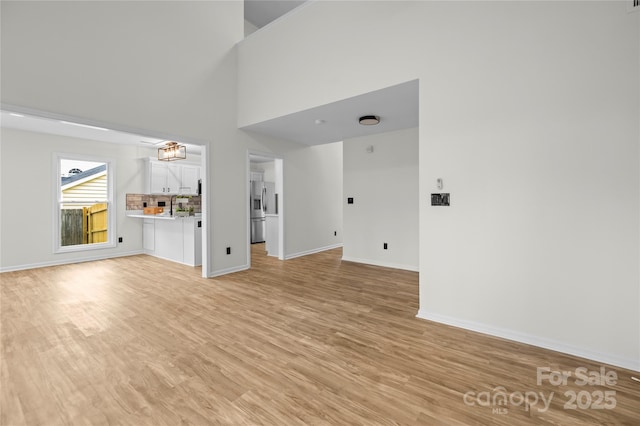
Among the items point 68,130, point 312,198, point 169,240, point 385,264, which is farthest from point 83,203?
point 385,264

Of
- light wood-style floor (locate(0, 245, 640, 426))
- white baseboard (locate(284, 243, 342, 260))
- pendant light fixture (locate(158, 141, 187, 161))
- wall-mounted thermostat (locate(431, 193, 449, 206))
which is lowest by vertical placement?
light wood-style floor (locate(0, 245, 640, 426))

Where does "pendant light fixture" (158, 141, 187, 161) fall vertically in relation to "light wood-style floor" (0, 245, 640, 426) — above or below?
above

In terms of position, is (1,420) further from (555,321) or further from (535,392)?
(555,321)

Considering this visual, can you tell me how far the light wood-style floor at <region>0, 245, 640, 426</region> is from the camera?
4.83 ft

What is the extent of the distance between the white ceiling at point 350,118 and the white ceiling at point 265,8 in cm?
316

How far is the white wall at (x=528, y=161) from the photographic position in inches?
75.3

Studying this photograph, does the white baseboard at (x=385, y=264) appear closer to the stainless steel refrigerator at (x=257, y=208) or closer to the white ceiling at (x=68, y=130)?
the stainless steel refrigerator at (x=257, y=208)

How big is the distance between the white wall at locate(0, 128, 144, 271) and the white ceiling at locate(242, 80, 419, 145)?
3.82 meters

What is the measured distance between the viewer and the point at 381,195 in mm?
4957

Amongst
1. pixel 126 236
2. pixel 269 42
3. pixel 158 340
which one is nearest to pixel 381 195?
pixel 269 42

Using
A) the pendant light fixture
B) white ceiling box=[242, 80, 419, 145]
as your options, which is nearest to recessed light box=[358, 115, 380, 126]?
white ceiling box=[242, 80, 419, 145]

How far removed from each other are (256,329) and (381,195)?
3.31m

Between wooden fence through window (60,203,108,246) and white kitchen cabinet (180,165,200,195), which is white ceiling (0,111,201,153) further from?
wooden fence through window (60,203,108,246)

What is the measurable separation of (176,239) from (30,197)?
2.52 m
